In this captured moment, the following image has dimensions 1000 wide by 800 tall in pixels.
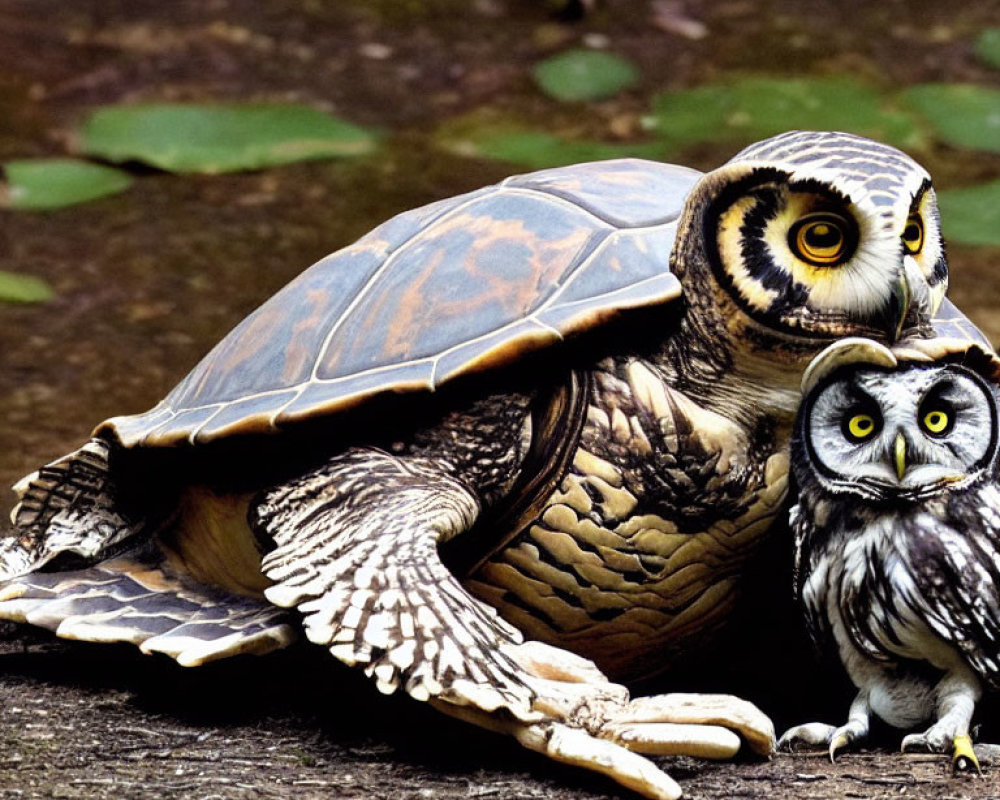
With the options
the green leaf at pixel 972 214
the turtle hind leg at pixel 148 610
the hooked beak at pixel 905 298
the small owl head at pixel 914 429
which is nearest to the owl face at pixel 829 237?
the hooked beak at pixel 905 298

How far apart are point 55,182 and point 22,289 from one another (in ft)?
3.02

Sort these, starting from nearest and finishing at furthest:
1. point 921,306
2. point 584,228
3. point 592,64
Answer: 1. point 921,306
2. point 584,228
3. point 592,64

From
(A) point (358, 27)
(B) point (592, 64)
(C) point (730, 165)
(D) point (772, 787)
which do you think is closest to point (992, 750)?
(D) point (772, 787)

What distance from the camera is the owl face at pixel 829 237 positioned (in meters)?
1.79

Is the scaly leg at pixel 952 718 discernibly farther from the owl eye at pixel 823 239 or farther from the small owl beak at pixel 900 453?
the owl eye at pixel 823 239

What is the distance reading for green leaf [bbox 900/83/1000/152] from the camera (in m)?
6.00

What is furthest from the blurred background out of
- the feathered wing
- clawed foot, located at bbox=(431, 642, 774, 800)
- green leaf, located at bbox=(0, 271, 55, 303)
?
the feathered wing

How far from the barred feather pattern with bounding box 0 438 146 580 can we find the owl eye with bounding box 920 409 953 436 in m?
1.37

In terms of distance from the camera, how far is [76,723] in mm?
1966

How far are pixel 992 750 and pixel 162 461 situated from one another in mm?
1333

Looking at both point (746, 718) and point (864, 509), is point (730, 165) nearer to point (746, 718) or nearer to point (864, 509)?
point (864, 509)

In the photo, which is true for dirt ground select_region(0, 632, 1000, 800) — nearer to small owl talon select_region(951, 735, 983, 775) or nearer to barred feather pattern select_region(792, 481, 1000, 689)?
small owl talon select_region(951, 735, 983, 775)

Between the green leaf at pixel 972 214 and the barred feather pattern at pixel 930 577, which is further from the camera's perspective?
the green leaf at pixel 972 214

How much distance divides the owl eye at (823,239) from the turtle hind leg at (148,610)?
875mm
